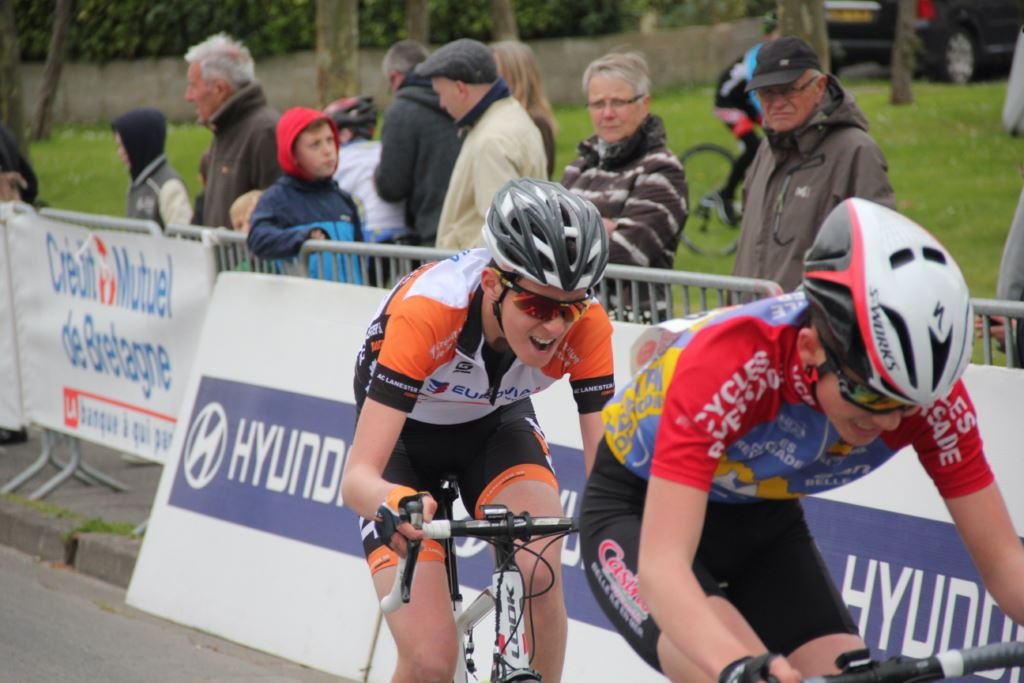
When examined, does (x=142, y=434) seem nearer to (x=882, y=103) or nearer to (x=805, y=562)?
(x=805, y=562)

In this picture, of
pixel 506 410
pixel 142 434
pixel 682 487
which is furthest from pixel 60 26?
pixel 682 487

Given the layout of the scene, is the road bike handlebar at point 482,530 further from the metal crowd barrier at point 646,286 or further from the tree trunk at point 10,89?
the tree trunk at point 10,89

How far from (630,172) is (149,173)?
404 cm

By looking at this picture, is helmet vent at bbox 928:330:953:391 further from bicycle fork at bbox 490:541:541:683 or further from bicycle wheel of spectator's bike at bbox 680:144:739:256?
bicycle wheel of spectator's bike at bbox 680:144:739:256

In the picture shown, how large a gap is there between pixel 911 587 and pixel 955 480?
60.1 inches

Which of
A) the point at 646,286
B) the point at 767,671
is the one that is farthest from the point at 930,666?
the point at 646,286

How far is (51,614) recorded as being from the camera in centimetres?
709

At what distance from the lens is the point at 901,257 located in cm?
273

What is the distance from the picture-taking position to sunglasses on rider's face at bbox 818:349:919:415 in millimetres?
2781

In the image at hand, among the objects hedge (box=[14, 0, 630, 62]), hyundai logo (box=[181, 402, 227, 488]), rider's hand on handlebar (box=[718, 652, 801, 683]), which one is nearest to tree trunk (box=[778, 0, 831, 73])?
hyundai logo (box=[181, 402, 227, 488])

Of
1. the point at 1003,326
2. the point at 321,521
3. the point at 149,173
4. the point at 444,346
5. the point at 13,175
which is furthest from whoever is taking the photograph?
the point at 13,175

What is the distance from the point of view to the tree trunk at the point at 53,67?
23.1 metres

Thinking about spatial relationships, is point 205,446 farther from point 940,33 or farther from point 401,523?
point 940,33

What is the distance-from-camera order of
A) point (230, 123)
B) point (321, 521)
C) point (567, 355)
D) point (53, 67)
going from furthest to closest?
point (53, 67) → point (230, 123) → point (321, 521) → point (567, 355)
